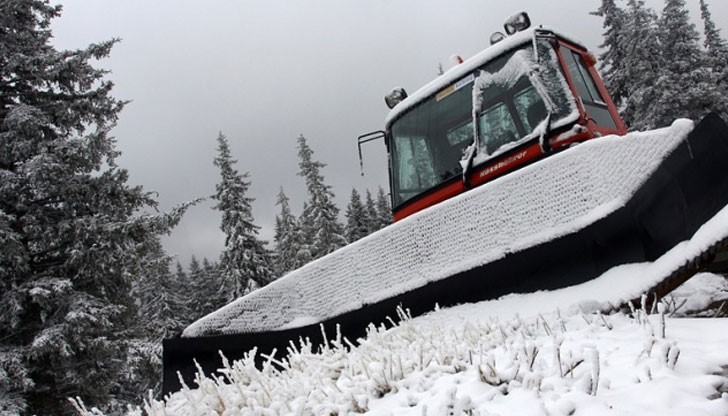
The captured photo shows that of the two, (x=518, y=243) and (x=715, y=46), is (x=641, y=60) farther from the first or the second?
(x=518, y=243)

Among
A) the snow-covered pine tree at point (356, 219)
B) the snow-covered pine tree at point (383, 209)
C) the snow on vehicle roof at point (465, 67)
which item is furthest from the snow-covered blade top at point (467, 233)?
the snow-covered pine tree at point (383, 209)

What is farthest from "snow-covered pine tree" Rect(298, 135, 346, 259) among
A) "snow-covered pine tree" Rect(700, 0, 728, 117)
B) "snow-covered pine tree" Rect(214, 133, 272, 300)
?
"snow-covered pine tree" Rect(700, 0, 728, 117)

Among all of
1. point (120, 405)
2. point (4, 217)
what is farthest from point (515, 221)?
point (120, 405)

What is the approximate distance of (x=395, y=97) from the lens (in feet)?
23.4

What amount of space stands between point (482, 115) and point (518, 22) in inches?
44.6

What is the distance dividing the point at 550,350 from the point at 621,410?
0.88 metres

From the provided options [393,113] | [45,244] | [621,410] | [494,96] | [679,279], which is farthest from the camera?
[45,244]

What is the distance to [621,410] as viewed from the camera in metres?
1.93

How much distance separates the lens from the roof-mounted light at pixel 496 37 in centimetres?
624

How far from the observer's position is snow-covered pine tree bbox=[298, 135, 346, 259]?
36438 millimetres

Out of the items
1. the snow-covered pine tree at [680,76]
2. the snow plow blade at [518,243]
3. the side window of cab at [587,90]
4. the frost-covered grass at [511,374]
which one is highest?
the snow-covered pine tree at [680,76]

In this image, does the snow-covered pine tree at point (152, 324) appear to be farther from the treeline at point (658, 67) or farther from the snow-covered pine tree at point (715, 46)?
the snow-covered pine tree at point (715, 46)

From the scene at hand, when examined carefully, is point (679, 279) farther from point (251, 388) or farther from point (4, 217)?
point (4, 217)

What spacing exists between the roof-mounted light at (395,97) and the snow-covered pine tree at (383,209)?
39.2 meters
